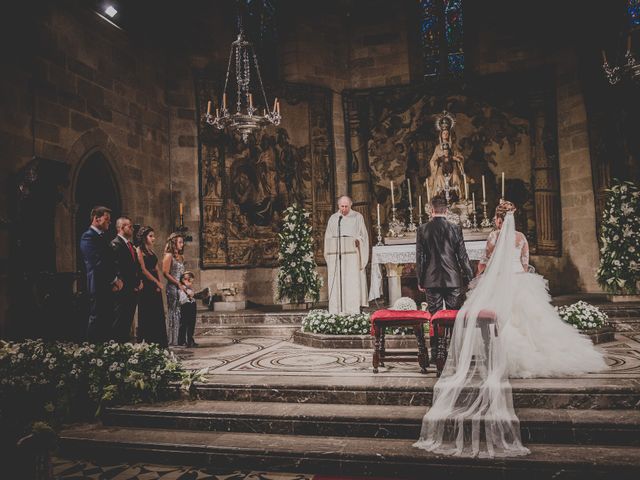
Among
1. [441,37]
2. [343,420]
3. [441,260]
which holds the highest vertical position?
[441,37]

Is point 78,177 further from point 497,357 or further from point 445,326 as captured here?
point 497,357

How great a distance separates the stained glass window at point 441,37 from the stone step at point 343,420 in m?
10.4

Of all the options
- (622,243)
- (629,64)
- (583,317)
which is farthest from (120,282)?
(622,243)

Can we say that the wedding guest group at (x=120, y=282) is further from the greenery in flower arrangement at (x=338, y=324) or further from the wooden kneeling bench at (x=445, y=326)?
the wooden kneeling bench at (x=445, y=326)

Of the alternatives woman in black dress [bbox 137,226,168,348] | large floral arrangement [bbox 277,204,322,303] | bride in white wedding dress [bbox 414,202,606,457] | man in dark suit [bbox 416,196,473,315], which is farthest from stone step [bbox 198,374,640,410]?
large floral arrangement [bbox 277,204,322,303]

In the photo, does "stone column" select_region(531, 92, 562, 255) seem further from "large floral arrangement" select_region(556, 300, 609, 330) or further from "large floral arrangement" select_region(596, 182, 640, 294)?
"large floral arrangement" select_region(556, 300, 609, 330)

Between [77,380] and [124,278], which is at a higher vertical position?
[124,278]

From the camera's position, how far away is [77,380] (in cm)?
525

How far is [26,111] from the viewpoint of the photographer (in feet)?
24.8

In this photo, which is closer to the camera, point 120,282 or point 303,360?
point 120,282

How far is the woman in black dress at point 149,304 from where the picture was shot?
265 inches

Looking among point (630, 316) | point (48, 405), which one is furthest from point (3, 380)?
point (630, 316)

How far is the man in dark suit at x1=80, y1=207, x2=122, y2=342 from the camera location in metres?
5.96

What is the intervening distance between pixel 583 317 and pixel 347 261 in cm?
357
